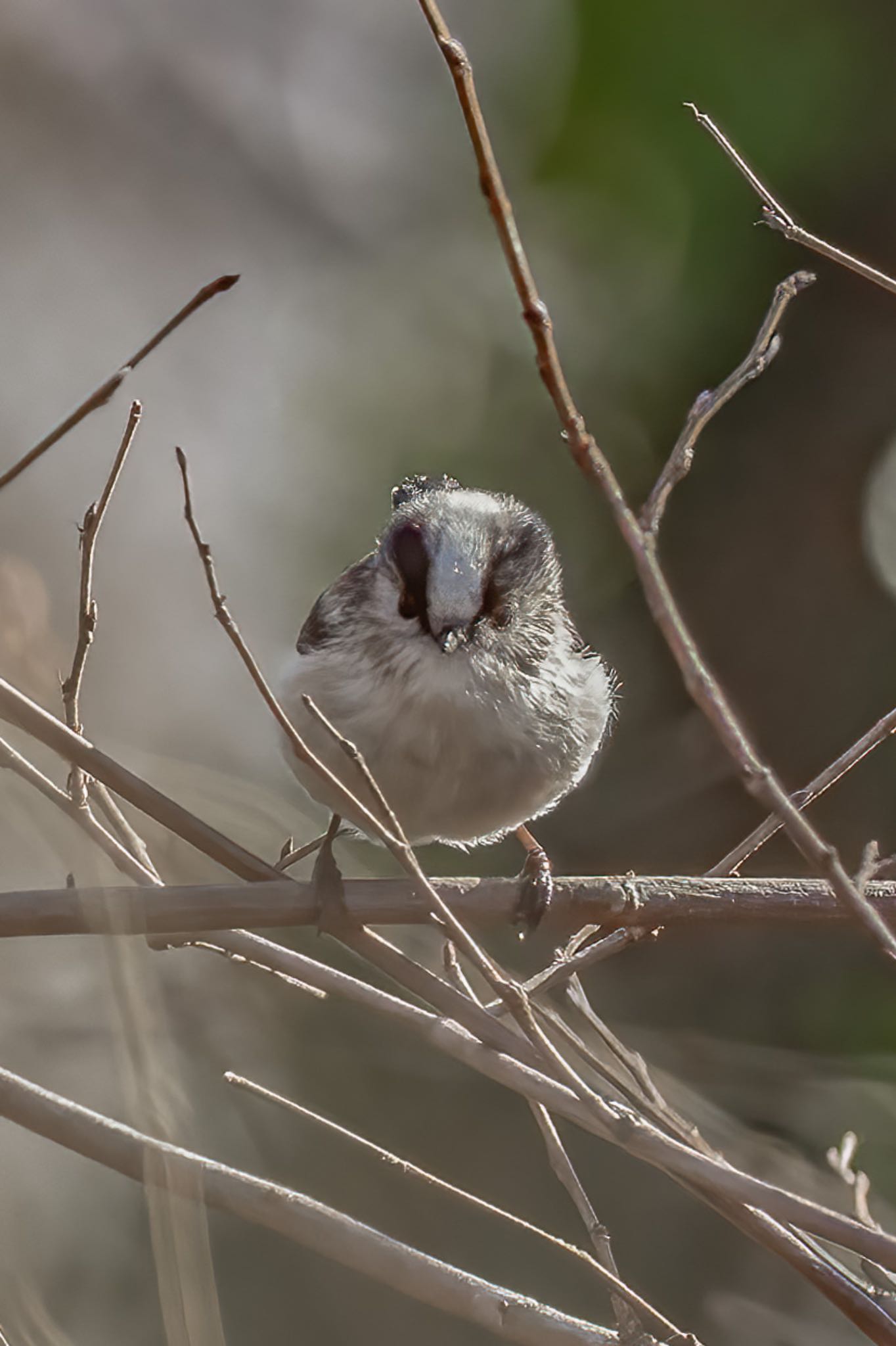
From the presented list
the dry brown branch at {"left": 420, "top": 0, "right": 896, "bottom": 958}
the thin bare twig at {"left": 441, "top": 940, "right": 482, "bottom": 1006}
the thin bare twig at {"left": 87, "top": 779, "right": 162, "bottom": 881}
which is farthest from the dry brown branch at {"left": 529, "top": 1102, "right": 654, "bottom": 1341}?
the thin bare twig at {"left": 87, "top": 779, "right": 162, "bottom": 881}

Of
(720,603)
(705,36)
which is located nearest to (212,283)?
(720,603)

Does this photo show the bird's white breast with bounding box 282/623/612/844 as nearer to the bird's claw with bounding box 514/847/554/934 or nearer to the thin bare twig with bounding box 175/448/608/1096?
the bird's claw with bounding box 514/847/554/934

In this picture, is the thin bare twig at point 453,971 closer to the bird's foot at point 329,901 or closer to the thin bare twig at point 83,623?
the bird's foot at point 329,901

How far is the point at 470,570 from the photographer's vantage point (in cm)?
255

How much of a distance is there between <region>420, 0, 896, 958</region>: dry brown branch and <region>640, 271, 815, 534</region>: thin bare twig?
0.46 feet

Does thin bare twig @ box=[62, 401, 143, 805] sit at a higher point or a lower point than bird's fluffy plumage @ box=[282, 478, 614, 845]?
lower

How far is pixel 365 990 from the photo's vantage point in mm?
1680

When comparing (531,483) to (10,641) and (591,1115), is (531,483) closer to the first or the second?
(10,641)

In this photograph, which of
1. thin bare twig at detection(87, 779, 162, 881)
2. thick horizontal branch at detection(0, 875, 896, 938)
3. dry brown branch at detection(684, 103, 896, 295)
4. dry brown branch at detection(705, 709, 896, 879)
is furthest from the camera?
thin bare twig at detection(87, 779, 162, 881)

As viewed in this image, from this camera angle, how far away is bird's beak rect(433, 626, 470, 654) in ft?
8.17

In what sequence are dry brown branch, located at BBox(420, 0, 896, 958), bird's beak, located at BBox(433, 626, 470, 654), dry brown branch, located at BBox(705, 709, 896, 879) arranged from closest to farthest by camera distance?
dry brown branch, located at BBox(420, 0, 896, 958), dry brown branch, located at BBox(705, 709, 896, 879), bird's beak, located at BBox(433, 626, 470, 654)

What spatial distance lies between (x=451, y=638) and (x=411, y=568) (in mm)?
225

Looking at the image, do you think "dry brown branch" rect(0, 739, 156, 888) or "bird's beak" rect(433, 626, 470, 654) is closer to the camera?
"dry brown branch" rect(0, 739, 156, 888)

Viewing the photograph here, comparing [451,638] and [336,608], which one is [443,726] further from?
[336,608]
